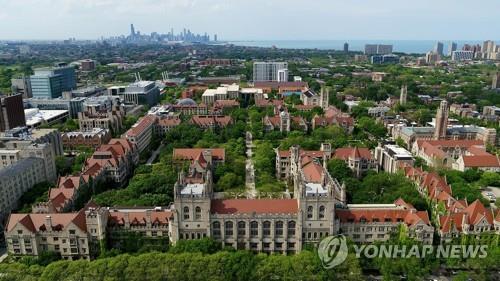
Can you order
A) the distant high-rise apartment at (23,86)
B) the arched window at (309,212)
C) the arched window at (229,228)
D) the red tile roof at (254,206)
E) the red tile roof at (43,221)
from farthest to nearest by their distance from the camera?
the distant high-rise apartment at (23,86), the red tile roof at (254,206), the arched window at (229,228), the arched window at (309,212), the red tile roof at (43,221)

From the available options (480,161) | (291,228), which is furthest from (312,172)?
(480,161)

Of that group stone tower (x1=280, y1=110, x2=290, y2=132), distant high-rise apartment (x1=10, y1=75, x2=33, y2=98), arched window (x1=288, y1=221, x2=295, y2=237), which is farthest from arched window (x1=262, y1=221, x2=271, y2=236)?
distant high-rise apartment (x1=10, y1=75, x2=33, y2=98)

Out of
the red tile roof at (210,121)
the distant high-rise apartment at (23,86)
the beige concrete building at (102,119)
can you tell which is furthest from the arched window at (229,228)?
the distant high-rise apartment at (23,86)

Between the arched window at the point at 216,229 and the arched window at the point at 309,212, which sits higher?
the arched window at the point at 309,212

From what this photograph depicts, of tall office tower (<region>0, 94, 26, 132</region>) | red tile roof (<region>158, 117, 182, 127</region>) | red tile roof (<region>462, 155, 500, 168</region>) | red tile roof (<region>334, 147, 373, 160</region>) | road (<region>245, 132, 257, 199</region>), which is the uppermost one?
tall office tower (<region>0, 94, 26, 132</region>)

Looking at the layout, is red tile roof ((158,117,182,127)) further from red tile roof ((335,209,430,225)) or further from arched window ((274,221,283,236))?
red tile roof ((335,209,430,225))

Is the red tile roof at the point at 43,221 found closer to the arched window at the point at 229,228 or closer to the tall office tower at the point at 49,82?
the arched window at the point at 229,228

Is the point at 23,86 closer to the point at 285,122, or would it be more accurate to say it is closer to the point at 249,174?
the point at 285,122
